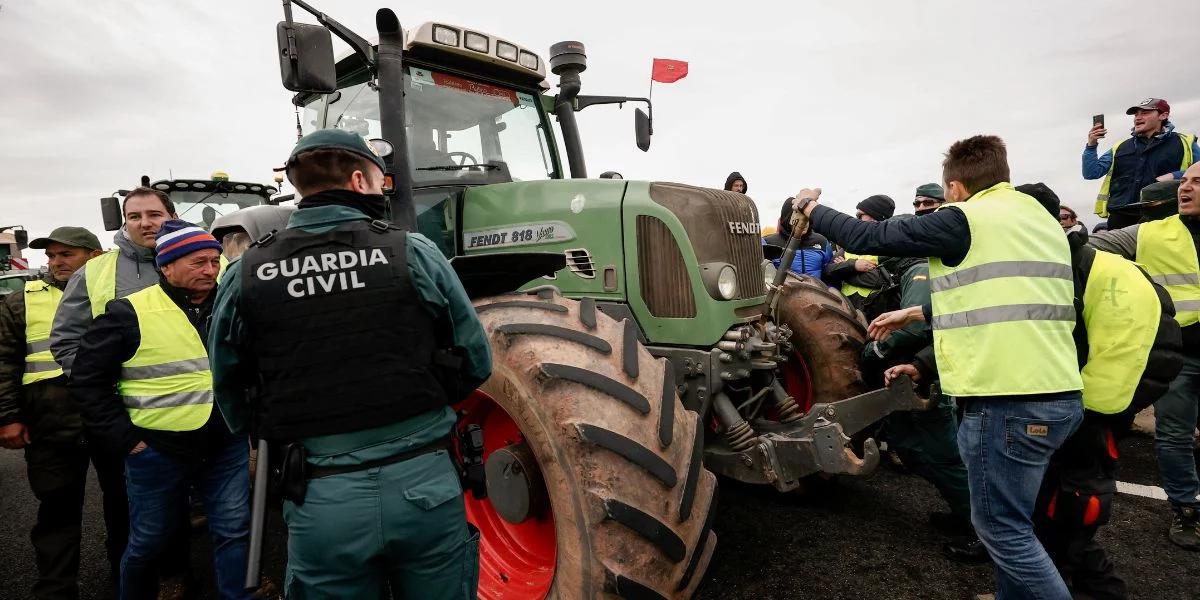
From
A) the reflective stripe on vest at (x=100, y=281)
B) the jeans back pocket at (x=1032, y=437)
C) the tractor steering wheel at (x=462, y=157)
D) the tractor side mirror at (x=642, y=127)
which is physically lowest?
the jeans back pocket at (x=1032, y=437)

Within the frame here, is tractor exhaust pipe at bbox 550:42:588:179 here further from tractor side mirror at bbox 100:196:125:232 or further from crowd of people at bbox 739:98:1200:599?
tractor side mirror at bbox 100:196:125:232

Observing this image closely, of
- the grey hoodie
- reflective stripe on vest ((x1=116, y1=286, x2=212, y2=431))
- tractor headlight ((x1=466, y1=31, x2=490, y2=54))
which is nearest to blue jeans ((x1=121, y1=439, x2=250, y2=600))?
reflective stripe on vest ((x1=116, y1=286, x2=212, y2=431))

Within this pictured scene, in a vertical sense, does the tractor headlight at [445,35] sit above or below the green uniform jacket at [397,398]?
above

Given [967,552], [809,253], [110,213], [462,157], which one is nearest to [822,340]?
[967,552]

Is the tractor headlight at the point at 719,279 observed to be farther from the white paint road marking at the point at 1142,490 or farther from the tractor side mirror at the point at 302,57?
the white paint road marking at the point at 1142,490

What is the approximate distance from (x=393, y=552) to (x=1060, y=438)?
2.53 metres

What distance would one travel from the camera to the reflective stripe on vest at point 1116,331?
2523mm

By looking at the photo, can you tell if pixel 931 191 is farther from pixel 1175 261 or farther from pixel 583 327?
pixel 583 327

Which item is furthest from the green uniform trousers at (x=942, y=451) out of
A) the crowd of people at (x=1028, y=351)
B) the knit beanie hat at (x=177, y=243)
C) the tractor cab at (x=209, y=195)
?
the tractor cab at (x=209, y=195)

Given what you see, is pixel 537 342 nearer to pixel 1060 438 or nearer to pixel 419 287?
pixel 419 287

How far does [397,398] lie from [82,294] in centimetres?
244

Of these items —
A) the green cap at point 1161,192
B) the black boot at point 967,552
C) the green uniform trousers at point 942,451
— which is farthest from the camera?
the green cap at point 1161,192

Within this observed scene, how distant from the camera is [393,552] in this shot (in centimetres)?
176

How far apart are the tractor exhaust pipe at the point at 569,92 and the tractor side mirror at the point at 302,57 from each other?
179 cm
